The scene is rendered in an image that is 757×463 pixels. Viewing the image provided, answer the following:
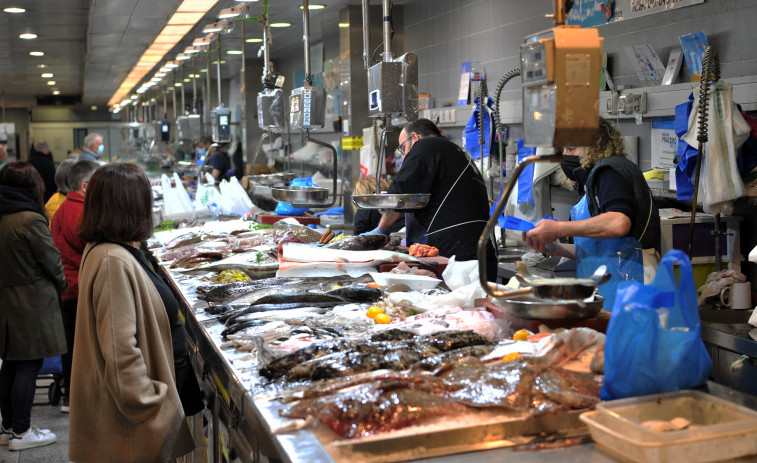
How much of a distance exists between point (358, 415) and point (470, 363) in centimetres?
48

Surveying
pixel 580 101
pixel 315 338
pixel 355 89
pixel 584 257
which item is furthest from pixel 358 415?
pixel 355 89

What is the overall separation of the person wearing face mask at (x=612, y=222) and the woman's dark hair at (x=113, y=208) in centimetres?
202

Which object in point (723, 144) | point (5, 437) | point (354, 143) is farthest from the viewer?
point (354, 143)

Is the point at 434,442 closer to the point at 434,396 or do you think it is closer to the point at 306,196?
the point at 434,396

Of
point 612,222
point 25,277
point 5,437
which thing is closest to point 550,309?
point 612,222

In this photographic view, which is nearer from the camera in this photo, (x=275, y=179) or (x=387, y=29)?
(x=387, y=29)

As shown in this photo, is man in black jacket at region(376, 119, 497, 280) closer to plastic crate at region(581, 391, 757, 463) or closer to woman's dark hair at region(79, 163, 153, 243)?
woman's dark hair at region(79, 163, 153, 243)

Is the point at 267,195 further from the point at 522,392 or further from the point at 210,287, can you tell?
the point at 522,392

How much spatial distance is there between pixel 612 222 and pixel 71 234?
353cm

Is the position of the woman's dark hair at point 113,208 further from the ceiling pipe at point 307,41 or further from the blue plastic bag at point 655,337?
the ceiling pipe at point 307,41

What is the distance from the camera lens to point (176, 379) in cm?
→ 316

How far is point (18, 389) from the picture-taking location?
5.02 meters

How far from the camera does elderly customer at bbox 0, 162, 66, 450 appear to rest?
16.2 ft

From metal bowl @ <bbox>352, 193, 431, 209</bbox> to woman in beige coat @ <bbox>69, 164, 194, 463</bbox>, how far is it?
1.31 metres
